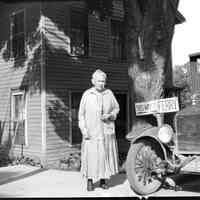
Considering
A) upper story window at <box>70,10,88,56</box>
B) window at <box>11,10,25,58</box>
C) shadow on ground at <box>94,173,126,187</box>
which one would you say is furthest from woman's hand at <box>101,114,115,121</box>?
window at <box>11,10,25,58</box>

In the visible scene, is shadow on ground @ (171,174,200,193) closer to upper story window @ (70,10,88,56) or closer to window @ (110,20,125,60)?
upper story window @ (70,10,88,56)

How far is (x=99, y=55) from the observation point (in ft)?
39.5

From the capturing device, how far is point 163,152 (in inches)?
192

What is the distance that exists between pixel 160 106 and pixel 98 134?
1030 millimetres

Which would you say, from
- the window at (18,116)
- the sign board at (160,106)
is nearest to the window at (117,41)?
the window at (18,116)

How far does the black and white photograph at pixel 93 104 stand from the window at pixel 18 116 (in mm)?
34

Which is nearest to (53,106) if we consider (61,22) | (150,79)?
(61,22)

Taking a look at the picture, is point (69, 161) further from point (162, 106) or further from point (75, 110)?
point (162, 106)

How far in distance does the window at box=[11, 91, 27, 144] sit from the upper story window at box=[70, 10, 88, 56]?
7.78 ft

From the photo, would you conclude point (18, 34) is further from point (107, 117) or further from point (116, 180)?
point (107, 117)

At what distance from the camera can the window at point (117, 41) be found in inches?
504

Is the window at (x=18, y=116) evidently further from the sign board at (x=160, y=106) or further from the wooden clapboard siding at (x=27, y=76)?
the sign board at (x=160, y=106)

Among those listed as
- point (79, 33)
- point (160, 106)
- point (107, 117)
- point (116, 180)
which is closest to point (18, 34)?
point (79, 33)

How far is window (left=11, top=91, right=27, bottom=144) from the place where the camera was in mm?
11193
